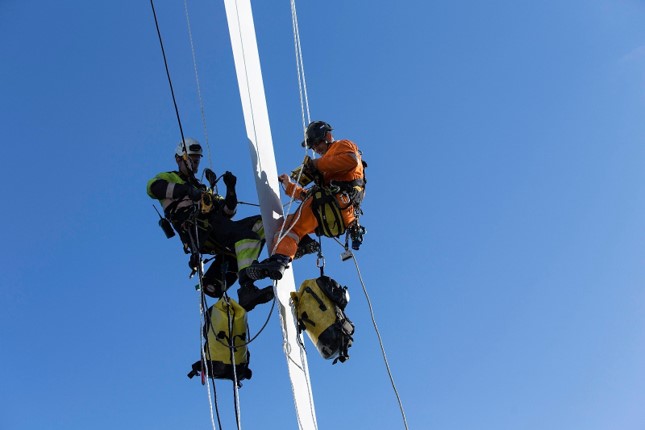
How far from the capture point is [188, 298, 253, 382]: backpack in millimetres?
5316

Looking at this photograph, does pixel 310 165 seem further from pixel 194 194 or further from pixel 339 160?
pixel 194 194

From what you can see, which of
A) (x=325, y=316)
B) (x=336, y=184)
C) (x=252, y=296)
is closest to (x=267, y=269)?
(x=252, y=296)

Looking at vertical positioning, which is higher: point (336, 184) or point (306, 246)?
point (336, 184)

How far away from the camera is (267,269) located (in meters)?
5.20

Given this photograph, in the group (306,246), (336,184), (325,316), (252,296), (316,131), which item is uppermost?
(316,131)

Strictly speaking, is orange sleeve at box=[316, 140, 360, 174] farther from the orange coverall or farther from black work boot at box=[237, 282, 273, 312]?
black work boot at box=[237, 282, 273, 312]

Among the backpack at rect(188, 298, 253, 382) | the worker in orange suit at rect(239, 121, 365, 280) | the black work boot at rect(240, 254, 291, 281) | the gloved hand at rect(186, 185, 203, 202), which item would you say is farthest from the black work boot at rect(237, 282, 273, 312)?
the gloved hand at rect(186, 185, 203, 202)

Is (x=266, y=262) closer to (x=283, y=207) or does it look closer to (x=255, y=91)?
(x=283, y=207)

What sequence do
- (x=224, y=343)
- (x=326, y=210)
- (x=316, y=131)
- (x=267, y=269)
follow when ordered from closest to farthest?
1. (x=267, y=269)
2. (x=224, y=343)
3. (x=326, y=210)
4. (x=316, y=131)

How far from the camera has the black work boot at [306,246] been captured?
229 inches

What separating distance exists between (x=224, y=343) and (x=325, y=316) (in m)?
0.69

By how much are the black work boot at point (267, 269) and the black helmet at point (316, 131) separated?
1.06 meters

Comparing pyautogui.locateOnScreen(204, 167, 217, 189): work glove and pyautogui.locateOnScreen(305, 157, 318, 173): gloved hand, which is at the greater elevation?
pyautogui.locateOnScreen(204, 167, 217, 189): work glove

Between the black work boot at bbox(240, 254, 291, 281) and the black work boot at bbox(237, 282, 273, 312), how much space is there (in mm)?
151
